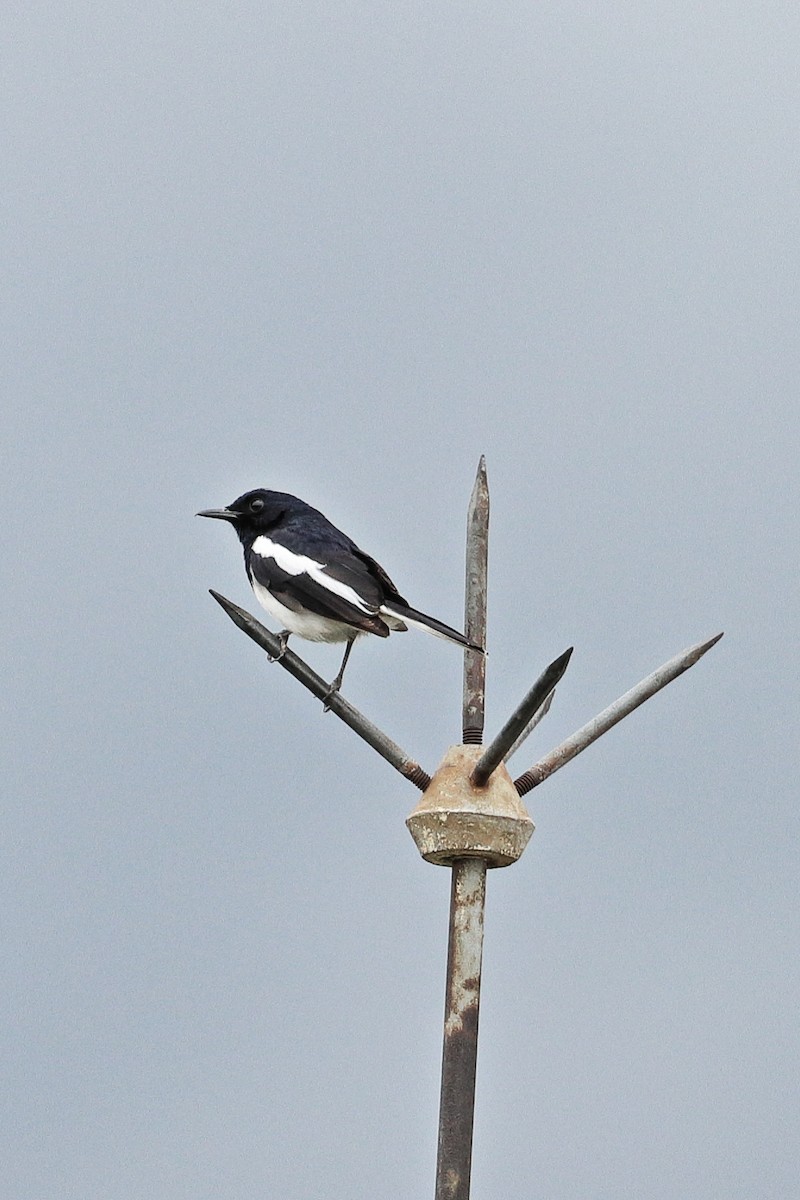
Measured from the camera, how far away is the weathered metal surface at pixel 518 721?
7020mm

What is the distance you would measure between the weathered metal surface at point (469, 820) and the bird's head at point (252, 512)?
3700mm

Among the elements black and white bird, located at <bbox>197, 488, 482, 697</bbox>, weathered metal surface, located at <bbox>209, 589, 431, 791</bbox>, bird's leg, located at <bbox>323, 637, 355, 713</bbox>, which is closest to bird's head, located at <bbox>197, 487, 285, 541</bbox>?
black and white bird, located at <bbox>197, 488, 482, 697</bbox>

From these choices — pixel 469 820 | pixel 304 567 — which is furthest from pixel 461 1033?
pixel 304 567

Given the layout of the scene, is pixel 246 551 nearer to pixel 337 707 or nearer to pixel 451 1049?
pixel 337 707

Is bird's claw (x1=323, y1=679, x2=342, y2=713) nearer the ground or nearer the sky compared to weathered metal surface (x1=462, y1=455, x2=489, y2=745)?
nearer the ground

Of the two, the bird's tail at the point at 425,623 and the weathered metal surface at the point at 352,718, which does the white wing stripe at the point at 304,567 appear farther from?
the weathered metal surface at the point at 352,718

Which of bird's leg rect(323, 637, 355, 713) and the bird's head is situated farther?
the bird's head

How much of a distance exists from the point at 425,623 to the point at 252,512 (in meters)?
2.83

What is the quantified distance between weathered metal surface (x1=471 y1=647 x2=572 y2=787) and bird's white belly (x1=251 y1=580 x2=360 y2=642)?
7.10 feet

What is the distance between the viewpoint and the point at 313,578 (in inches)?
430

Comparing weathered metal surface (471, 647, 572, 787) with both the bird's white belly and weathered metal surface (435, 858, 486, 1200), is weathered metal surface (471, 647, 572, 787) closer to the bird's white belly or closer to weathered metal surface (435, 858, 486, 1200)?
weathered metal surface (435, 858, 486, 1200)

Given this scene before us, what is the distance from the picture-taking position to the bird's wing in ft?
34.1

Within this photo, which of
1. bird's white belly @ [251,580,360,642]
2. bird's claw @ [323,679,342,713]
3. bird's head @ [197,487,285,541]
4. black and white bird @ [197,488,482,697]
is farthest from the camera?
bird's head @ [197,487,285,541]

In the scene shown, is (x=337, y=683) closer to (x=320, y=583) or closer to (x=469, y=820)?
(x=320, y=583)
